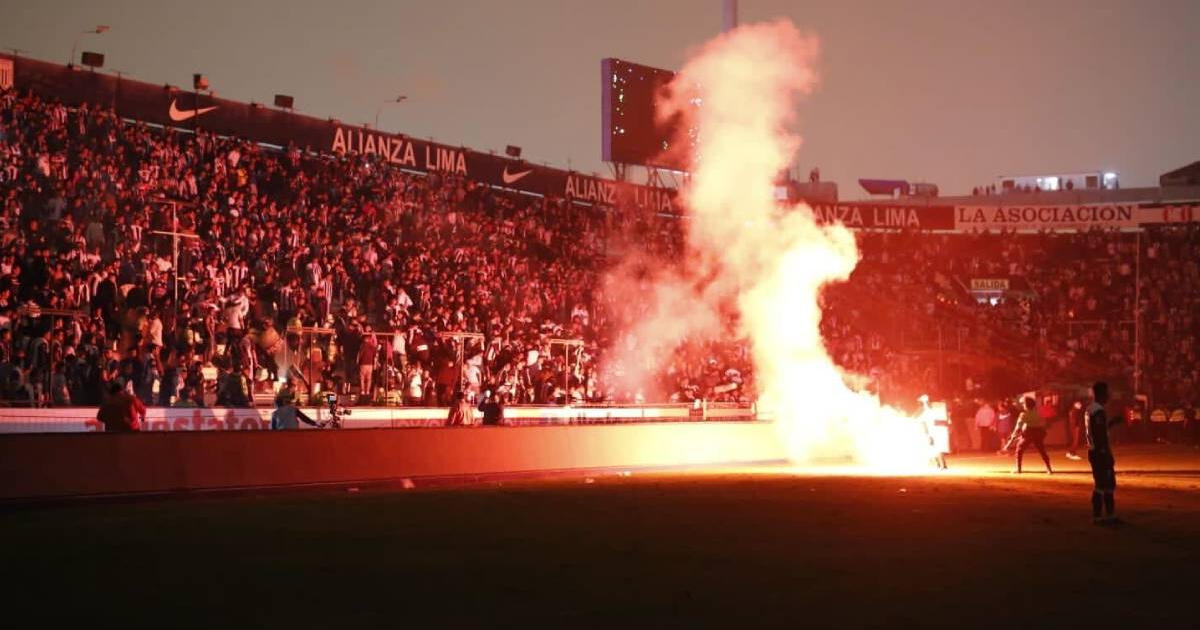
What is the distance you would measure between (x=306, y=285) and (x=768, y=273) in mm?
14812

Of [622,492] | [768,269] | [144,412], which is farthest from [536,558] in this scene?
[768,269]

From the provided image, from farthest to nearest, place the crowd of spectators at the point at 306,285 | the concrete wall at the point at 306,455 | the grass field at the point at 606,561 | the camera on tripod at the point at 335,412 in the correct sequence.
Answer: the camera on tripod at the point at 335,412 → the crowd of spectators at the point at 306,285 → the concrete wall at the point at 306,455 → the grass field at the point at 606,561

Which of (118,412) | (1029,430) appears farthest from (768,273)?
(118,412)

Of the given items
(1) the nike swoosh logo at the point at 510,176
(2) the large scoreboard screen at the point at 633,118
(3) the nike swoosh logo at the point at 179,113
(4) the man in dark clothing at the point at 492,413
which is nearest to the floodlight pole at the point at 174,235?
(3) the nike swoosh logo at the point at 179,113

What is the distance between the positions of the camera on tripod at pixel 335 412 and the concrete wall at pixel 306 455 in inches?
75.0

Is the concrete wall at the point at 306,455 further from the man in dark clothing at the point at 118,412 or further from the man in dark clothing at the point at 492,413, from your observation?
the man in dark clothing at the point at 492,413

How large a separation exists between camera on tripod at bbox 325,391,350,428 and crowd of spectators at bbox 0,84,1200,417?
1702 millimetres

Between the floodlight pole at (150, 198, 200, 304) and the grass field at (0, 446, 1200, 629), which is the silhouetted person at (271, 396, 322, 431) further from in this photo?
the floodlight pole at (150, 198, 200, 304)

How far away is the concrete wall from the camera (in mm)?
18609

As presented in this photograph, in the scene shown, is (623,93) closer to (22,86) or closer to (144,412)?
(22,86)

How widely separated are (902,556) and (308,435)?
1249 centimetres

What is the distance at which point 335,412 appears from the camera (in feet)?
83.7

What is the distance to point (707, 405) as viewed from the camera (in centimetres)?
3500

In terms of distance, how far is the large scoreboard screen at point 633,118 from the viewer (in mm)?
51906
